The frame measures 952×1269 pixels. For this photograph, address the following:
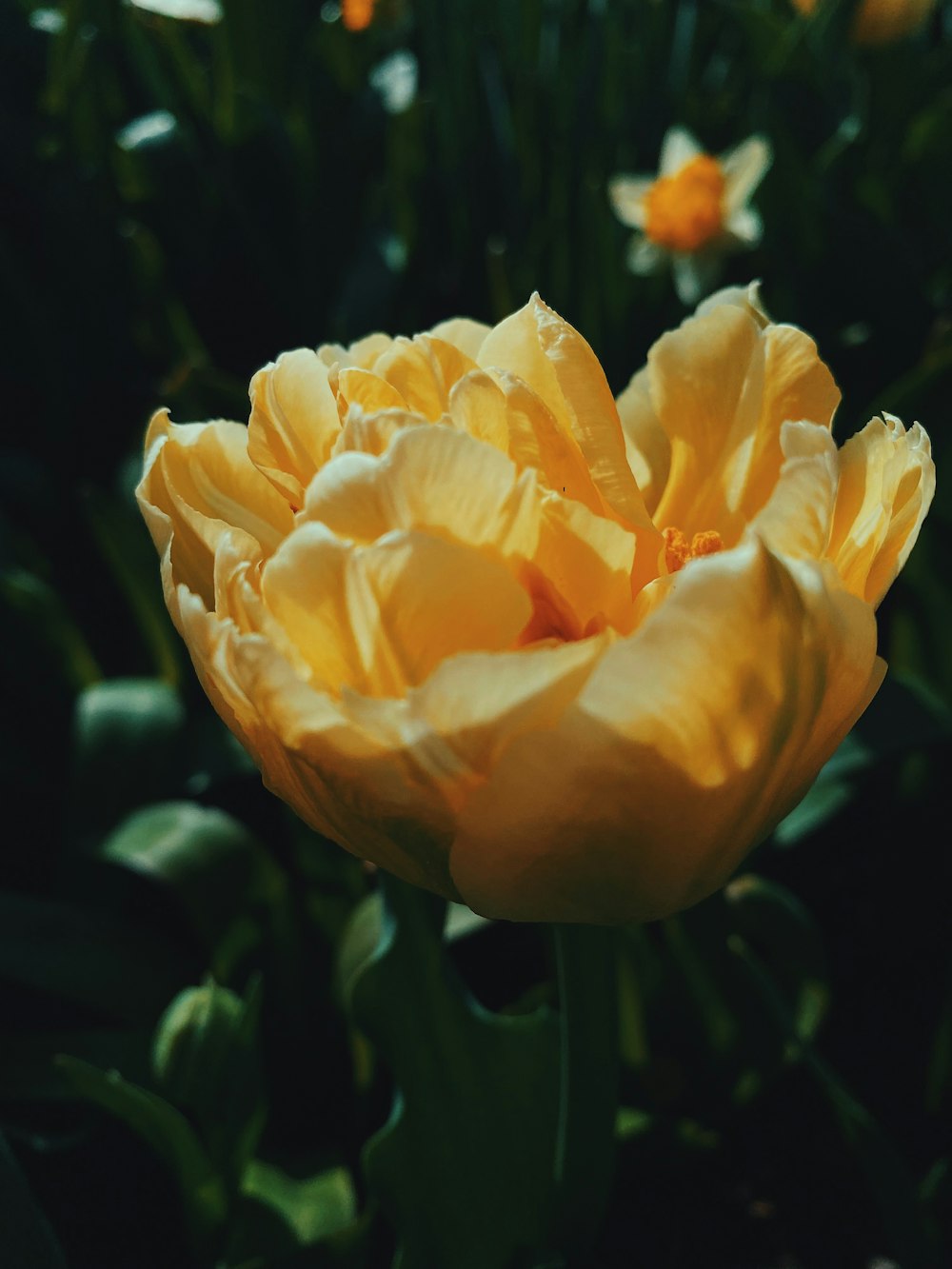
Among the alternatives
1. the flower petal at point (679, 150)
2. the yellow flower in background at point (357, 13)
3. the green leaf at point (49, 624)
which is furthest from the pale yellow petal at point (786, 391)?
the yellow flower in background at point (357, 13)

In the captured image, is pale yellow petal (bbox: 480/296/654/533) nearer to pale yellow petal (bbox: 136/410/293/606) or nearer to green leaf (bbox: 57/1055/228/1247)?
pale yellow petal (bbox: 136/410/293/606)

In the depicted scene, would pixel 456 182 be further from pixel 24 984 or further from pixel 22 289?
pixel 24 984

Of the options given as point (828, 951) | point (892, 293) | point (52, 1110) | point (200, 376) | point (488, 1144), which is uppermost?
point (200, 376)

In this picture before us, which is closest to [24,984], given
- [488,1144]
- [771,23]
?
[488,1144]

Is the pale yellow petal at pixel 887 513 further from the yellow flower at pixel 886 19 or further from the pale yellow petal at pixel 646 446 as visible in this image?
the yellow flower at pixel 886 19

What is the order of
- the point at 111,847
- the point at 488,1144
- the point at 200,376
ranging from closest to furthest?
1. the point at 488,1144
2. the point at 111,847
3. the point at 200,376

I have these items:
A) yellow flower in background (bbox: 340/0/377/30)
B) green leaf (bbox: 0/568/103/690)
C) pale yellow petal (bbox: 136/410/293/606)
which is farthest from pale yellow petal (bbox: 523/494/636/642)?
yellow flower in background (bbox: 340/0/377/30)
